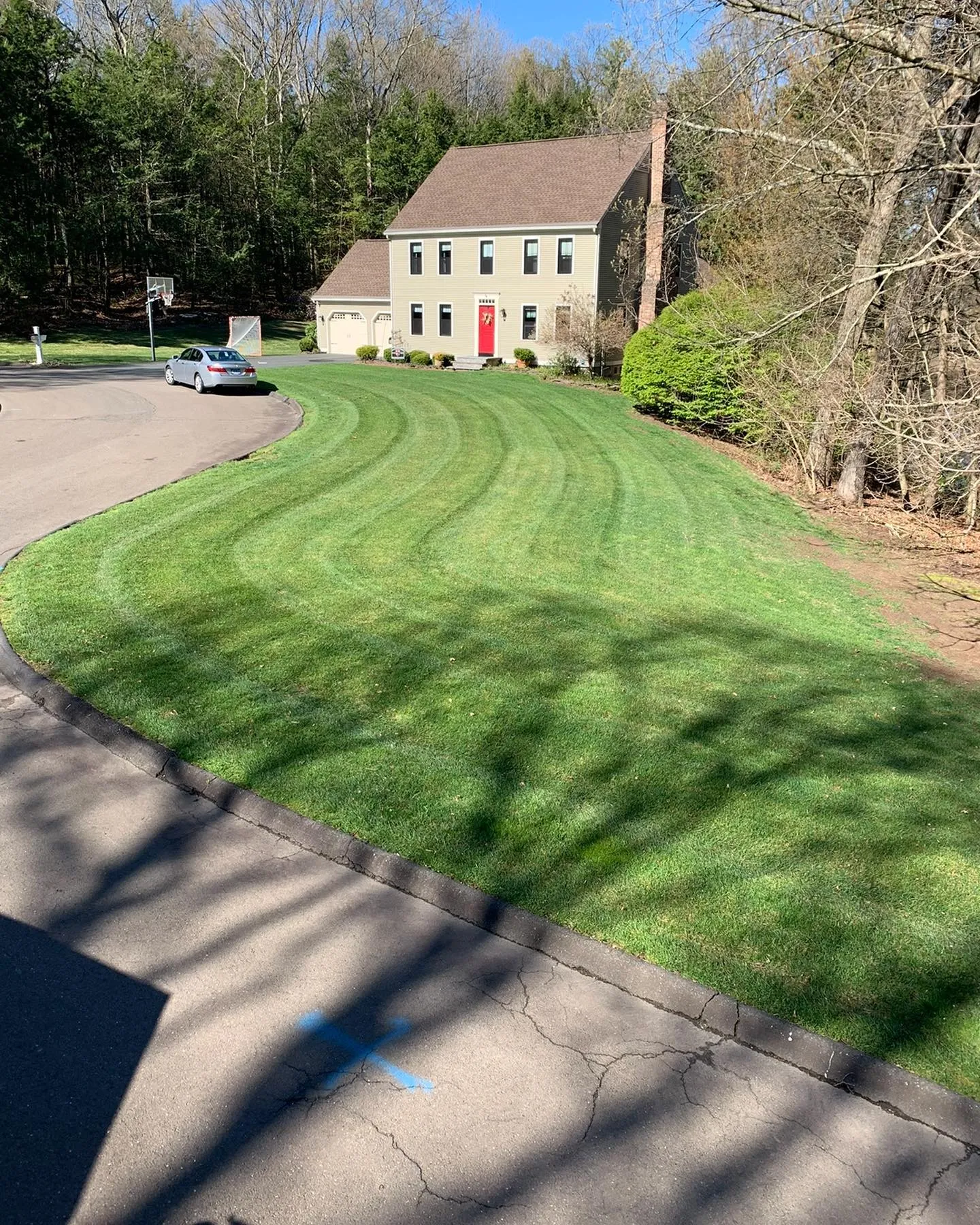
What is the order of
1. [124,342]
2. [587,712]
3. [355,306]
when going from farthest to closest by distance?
[124,342] → [355,306] → [587,712]

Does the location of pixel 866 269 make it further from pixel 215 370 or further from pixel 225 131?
pixel 225 131

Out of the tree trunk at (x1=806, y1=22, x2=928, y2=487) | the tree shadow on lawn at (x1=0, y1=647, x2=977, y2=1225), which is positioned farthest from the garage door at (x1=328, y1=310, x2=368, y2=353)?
the tree shadow on lawn at (x1=0, y1=647, x2=977, y2=1225)

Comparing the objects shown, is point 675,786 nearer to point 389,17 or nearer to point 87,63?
point 87,63

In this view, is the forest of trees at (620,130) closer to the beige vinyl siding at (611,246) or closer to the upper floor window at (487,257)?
the beige vinyl siding at (611,246)

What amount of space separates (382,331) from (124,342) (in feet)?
45.2

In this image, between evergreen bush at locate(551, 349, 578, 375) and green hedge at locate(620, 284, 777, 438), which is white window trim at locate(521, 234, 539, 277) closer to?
evergreen bush at locate(551, 349, 578, 375)

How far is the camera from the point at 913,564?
14.3 metres

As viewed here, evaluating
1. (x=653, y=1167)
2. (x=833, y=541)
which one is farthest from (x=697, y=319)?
(x=653, y=1167)

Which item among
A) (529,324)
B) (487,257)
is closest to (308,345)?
(487,257)

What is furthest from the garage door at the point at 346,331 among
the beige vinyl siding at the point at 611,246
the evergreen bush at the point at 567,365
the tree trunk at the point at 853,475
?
the tree trunk at the point at 853,475

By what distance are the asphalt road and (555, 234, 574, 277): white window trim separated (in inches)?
1461

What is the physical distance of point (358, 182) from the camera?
59125 millimetres

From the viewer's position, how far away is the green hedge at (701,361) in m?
20.1

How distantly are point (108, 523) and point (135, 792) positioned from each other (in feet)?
24.8
